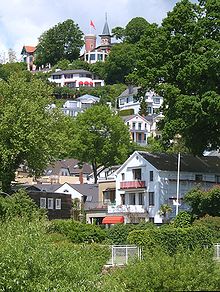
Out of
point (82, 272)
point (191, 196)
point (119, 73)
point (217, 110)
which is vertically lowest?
point (82, 272)

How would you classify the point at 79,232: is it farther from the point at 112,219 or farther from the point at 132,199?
the point at 132,199

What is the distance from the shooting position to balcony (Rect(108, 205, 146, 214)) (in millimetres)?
69562

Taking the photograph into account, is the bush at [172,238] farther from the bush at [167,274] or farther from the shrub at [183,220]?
the bush at [167,274]

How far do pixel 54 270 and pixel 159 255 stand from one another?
4217 mm

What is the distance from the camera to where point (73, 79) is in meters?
170

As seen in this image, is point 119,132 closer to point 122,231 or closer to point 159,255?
point 122,231

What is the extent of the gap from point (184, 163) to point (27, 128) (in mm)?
16819

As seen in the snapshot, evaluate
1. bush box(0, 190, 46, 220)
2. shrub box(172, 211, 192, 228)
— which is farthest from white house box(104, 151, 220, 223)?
bush box(0, 190, 46, 220)

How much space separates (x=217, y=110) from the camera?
173 feet

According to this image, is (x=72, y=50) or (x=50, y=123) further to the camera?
(x=72, y=50)

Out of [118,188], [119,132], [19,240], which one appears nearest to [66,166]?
[119,132]

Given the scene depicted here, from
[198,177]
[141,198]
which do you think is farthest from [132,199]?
[198,177]

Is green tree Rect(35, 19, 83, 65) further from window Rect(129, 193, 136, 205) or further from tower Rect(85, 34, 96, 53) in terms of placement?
window Rect(129, 193, 136, 205)

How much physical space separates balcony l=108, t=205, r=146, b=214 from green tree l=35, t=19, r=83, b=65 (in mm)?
113618
